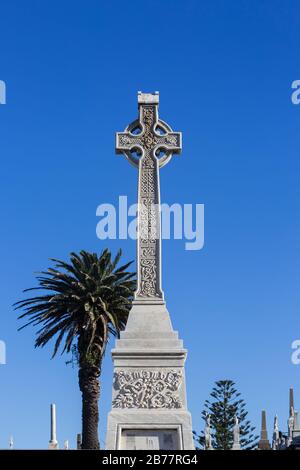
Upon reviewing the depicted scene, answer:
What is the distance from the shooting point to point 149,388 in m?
17.6

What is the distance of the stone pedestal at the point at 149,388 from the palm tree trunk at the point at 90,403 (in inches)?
455

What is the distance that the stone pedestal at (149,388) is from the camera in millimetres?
17078

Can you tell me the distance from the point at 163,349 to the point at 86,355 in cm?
1212

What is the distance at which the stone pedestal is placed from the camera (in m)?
17.1

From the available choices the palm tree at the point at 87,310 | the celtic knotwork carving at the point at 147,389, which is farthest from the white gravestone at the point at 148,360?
the palm tree at the point at 87,310

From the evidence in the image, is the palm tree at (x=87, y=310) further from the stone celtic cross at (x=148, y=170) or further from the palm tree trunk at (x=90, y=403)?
the stone celtic cross at (x=148, y=170)

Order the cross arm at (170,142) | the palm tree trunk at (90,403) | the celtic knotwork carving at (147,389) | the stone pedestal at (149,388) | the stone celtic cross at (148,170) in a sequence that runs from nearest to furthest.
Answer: the stone pedestal at (149,388) → the celtic knotwork carving at (147,389) → the stone celtic cross at (148,170) → the cross arm at (170,142) → the palm tree trunk at (90,403)

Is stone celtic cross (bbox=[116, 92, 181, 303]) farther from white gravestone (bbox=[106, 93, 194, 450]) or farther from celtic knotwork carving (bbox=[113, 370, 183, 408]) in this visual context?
celtic knotwork carving (bbox=[113, 370, 183, 408])

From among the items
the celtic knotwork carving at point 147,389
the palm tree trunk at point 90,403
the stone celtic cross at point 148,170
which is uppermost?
the stone celtic cross at point 148,170

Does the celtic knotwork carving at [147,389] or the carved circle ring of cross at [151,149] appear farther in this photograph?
the carved circle ring of cross at [151,149]

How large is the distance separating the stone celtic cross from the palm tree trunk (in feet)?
36.9

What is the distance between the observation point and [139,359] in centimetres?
1773
